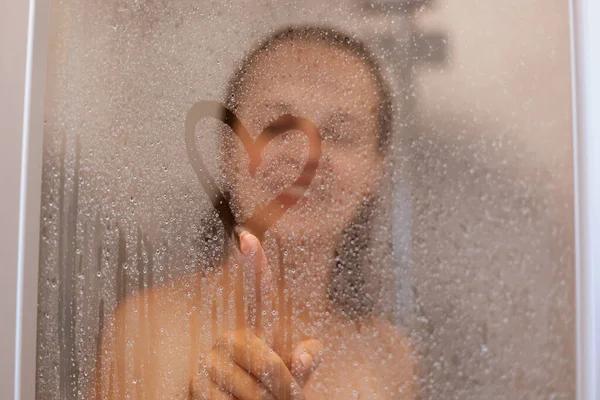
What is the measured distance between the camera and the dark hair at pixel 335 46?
0.42 m

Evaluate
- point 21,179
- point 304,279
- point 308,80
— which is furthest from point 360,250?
point 21,179

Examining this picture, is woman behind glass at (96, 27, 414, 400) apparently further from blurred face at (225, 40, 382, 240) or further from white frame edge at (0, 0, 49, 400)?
white frame edge at (0, 0, 49, 400)

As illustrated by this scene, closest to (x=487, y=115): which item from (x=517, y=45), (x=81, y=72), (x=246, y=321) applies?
(x=517, y=45)

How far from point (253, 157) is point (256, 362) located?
186mm

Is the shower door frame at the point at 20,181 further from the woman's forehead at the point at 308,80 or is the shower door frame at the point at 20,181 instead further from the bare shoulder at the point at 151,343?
the woman's forehead at the point at 308,80

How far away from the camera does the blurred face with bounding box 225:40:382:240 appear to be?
420mm

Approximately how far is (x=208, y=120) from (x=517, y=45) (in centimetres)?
28

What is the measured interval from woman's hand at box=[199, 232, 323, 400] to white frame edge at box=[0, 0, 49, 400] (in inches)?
8.0

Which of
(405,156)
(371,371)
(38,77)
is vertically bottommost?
(371,371)

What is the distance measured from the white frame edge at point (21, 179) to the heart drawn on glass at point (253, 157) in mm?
175

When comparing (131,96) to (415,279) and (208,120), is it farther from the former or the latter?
(415,279)

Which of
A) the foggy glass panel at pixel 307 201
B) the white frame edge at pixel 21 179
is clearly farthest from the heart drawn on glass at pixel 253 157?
the white frame edge at pixel 21 179

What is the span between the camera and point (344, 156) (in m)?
0.42

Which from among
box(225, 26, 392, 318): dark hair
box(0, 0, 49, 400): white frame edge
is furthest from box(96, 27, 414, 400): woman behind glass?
box(0, 0, 49, 400): white frame edge
